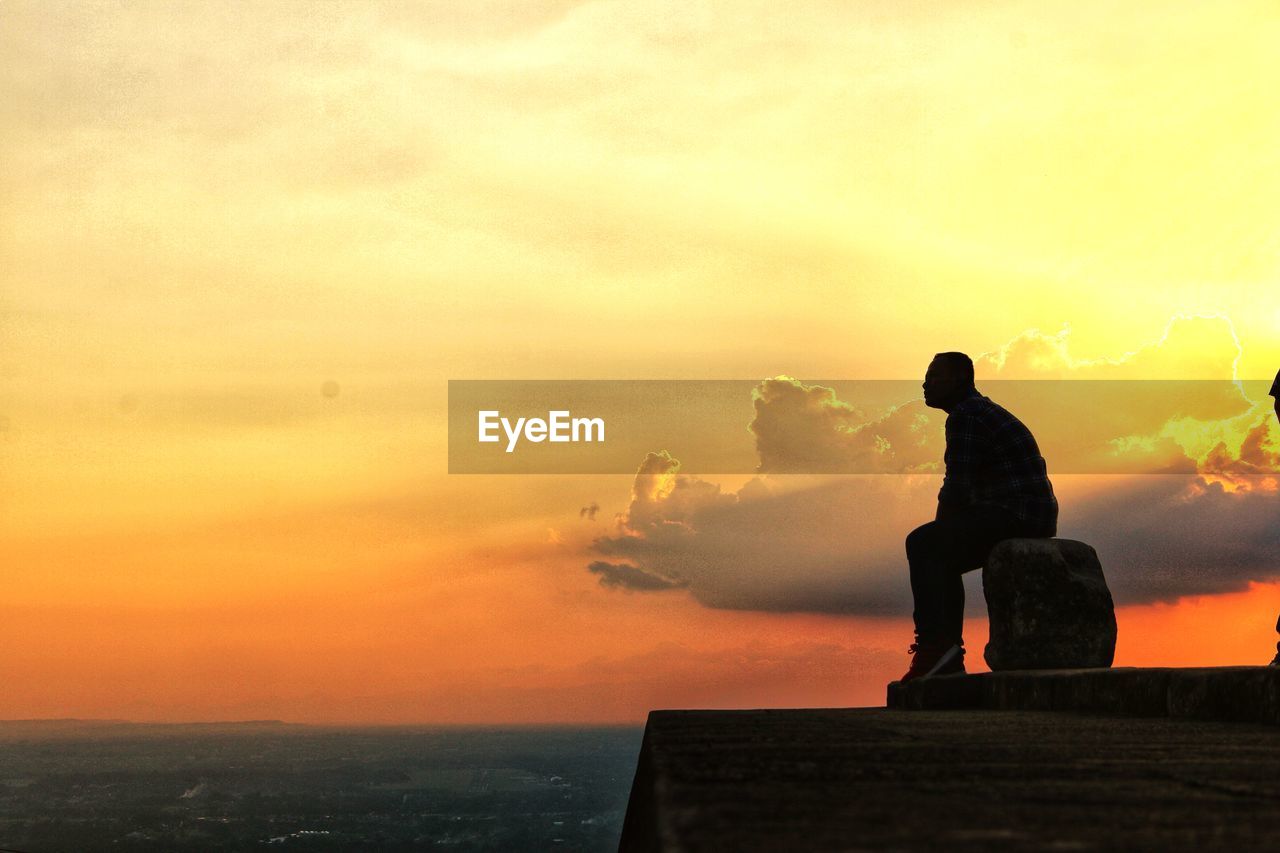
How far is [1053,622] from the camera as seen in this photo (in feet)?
26.3

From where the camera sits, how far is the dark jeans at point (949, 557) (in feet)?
28.2

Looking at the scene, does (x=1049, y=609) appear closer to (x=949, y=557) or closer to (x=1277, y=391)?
(x=949, y=557)

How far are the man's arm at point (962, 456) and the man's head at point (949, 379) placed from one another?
265 millimetres

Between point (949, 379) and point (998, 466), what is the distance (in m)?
0.74

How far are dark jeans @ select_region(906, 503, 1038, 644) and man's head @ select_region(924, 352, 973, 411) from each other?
80 centimetres

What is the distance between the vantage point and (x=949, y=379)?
9.04 meters

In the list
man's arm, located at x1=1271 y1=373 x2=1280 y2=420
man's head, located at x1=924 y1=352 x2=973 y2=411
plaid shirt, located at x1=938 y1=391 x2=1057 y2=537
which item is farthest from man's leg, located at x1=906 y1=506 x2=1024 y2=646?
man's arm, located at x1=1271 y1=373 x2=1280 y2=420

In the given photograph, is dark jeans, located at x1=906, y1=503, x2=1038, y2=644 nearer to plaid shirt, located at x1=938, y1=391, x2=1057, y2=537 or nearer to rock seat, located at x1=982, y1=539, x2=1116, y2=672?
plaid shirt, located at x1=938, y1=391, x2=1057, y2=537

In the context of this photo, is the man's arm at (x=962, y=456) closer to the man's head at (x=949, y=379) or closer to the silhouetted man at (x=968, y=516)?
the silhouetted man at (x=968, y=516)

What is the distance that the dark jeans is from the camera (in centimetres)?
859

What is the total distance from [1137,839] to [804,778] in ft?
3.08

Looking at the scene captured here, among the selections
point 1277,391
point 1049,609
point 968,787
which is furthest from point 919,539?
point 968,787

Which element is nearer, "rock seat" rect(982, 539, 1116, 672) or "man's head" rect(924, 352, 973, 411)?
"rock seat" rect(982, 539, 1116, 672)

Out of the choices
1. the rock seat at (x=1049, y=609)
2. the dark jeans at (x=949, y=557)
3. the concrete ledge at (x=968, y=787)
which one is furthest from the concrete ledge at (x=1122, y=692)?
the dark jeans at (x=949, y=557)
